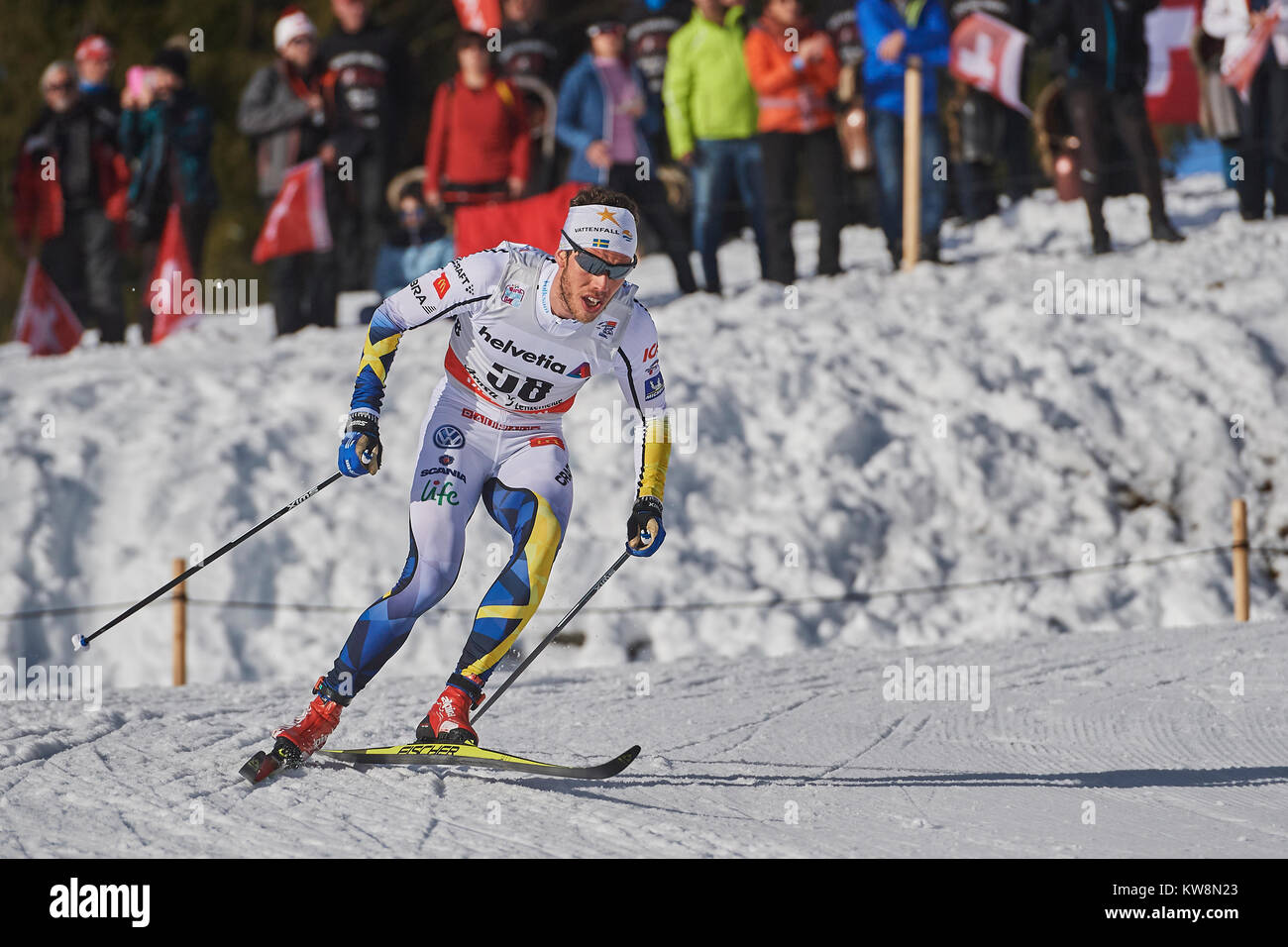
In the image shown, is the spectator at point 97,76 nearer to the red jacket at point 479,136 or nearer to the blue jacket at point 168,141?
the blue jacket at point 168,141

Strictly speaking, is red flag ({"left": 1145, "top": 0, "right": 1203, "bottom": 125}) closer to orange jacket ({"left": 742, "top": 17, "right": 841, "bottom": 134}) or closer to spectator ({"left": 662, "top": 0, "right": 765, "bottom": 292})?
orange jacket ({"left": 742, "top": 17, "right": 841, "bottom": 134})

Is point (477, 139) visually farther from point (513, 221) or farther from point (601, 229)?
point (601, 229)

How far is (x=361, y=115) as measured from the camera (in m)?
12.1

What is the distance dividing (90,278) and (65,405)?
6.54ft

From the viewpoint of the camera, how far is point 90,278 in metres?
12.5

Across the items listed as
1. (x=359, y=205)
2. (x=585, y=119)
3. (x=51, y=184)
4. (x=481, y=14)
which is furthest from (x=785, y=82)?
(x=51, y=184)

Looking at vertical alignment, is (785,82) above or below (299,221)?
above

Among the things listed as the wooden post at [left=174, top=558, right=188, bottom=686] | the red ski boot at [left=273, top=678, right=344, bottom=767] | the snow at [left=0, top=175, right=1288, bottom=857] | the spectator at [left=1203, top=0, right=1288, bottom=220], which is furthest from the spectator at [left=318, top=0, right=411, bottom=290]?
the red ski boot at [left=273, top=678, right=344, bottom=767]

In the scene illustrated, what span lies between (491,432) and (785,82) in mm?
6858

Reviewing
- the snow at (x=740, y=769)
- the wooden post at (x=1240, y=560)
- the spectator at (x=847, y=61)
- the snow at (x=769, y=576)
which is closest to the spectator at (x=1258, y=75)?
Answer: the snow at (x=769, y=576)

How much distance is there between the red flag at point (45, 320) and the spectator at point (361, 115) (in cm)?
236

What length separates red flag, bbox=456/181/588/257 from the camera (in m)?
11.4

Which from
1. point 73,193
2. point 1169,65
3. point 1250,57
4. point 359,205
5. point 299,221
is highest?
point 1169,65

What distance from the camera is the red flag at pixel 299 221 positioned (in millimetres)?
11766
